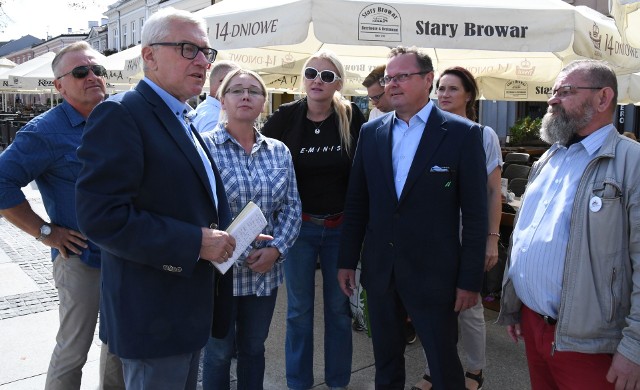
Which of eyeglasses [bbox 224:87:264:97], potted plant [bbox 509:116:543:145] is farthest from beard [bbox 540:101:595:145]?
potted plant [bbox 509:116:543:145]

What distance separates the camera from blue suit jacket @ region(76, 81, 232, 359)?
1676 millimetres

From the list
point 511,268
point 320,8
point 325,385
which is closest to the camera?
point 511,268

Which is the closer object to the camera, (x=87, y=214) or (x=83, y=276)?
(x=87, y=214)

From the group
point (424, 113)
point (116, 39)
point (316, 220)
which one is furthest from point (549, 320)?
point (116, 39)

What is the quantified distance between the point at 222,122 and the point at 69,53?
3.10ft

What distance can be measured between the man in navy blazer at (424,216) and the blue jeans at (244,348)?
65cm

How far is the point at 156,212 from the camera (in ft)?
5.87

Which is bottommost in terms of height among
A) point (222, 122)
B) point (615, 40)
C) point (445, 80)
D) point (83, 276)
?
point (83, 276)

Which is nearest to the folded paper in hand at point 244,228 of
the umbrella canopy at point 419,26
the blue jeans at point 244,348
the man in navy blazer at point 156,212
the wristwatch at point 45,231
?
the man in navy blazer at point 156,212

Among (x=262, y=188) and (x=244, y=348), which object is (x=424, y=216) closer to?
(x=262, y=188)

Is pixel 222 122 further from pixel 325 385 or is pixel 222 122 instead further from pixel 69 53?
pixel 325 385

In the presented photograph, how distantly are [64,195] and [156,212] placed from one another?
1227mm

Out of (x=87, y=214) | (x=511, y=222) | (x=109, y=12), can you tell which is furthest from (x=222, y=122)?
(x=109, y=12)

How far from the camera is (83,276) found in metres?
2.77
